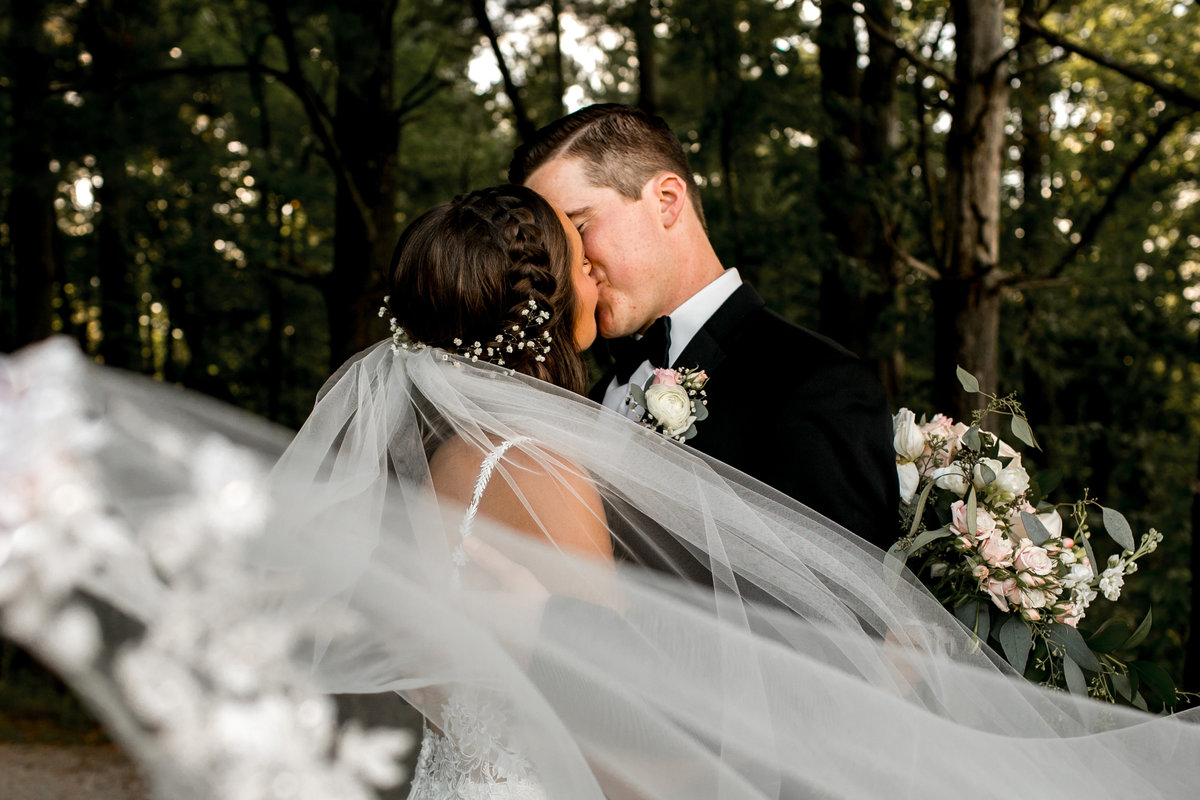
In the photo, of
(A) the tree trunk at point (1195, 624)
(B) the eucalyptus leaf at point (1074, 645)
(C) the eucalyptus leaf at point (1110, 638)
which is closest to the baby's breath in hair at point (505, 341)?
(B) the eucalyptus leaf at point (1074, 645)

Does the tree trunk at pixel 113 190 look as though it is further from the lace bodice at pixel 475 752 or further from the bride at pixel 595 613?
the lace bodice at pixel 475 752

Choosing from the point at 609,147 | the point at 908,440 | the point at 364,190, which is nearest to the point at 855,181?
the point at 364,190

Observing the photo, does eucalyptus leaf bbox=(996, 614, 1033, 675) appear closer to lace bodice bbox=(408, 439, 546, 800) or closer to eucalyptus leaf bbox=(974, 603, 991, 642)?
eucalyptus leaf bbox=(974, 603, 991, 642)

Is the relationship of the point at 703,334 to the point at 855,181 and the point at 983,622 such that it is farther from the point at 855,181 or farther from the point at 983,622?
the point at 855,181

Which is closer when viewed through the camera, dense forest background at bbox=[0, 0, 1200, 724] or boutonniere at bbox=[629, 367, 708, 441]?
boutonniere at bbox=[629, 367, 708, 441]

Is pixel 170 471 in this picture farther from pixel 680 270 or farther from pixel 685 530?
pixel 680 270

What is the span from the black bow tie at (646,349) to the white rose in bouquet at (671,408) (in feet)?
1.58

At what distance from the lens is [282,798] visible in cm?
185

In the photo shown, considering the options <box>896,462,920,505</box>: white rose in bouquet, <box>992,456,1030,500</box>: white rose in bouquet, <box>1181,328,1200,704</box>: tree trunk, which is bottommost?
<box>1181,328,1200,704</box>: tree trunk

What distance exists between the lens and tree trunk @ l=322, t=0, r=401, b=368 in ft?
19.8

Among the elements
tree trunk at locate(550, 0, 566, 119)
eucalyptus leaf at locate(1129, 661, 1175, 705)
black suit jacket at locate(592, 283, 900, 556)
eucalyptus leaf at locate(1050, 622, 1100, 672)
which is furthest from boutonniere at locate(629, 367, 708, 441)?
tree trunk at locate(550, 0, 566, 119)

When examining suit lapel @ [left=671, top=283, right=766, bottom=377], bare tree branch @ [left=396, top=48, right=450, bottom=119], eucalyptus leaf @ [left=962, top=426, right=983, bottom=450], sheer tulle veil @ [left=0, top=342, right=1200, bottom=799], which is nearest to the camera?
sheer tulle veil @ [left=0, top=342, right=1200, bottom=799]

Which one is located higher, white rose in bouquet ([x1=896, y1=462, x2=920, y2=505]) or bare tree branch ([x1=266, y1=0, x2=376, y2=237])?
bare tree branch ([x1=266, y1=0, x2=376, y2=237])

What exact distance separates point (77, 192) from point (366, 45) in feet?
34.5
